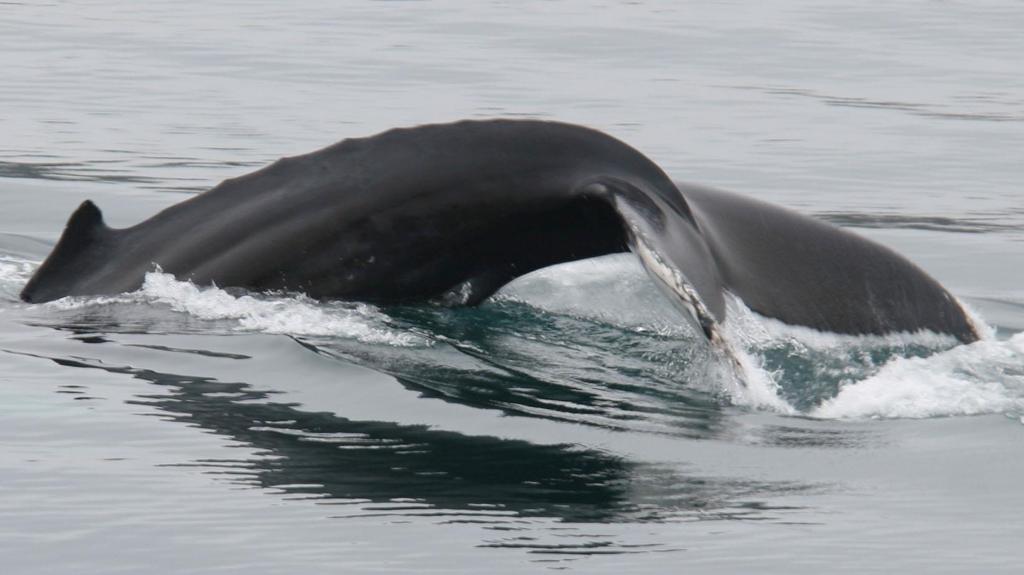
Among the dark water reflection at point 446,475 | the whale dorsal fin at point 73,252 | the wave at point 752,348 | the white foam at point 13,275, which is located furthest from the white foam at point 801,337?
the white foam at point 13,275

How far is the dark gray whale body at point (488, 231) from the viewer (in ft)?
19.6

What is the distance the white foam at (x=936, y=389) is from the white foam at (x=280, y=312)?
1.43 metres

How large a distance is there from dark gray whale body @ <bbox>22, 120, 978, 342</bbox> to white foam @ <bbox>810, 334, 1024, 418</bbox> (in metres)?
0.19

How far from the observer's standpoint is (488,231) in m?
6.16

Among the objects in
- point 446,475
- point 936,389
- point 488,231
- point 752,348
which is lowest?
point 446,475

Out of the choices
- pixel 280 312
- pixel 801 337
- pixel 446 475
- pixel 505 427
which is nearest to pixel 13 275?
pixel 280 312

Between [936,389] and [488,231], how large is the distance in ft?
4.78

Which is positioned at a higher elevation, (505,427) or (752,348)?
(752,348)

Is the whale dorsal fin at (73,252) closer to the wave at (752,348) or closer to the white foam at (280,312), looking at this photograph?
the wave at (752,348)

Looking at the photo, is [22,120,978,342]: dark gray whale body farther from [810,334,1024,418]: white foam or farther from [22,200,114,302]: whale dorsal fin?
[810,334,1024,418]: white foam

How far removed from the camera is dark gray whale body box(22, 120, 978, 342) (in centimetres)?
597

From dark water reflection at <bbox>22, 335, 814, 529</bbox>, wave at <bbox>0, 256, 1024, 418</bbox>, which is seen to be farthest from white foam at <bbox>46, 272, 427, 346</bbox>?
dark water reflection at <bbox>22, 335, 814, 529</bbox>

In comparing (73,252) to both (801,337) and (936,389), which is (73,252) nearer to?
(801,337)

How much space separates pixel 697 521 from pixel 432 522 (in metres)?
0.62
